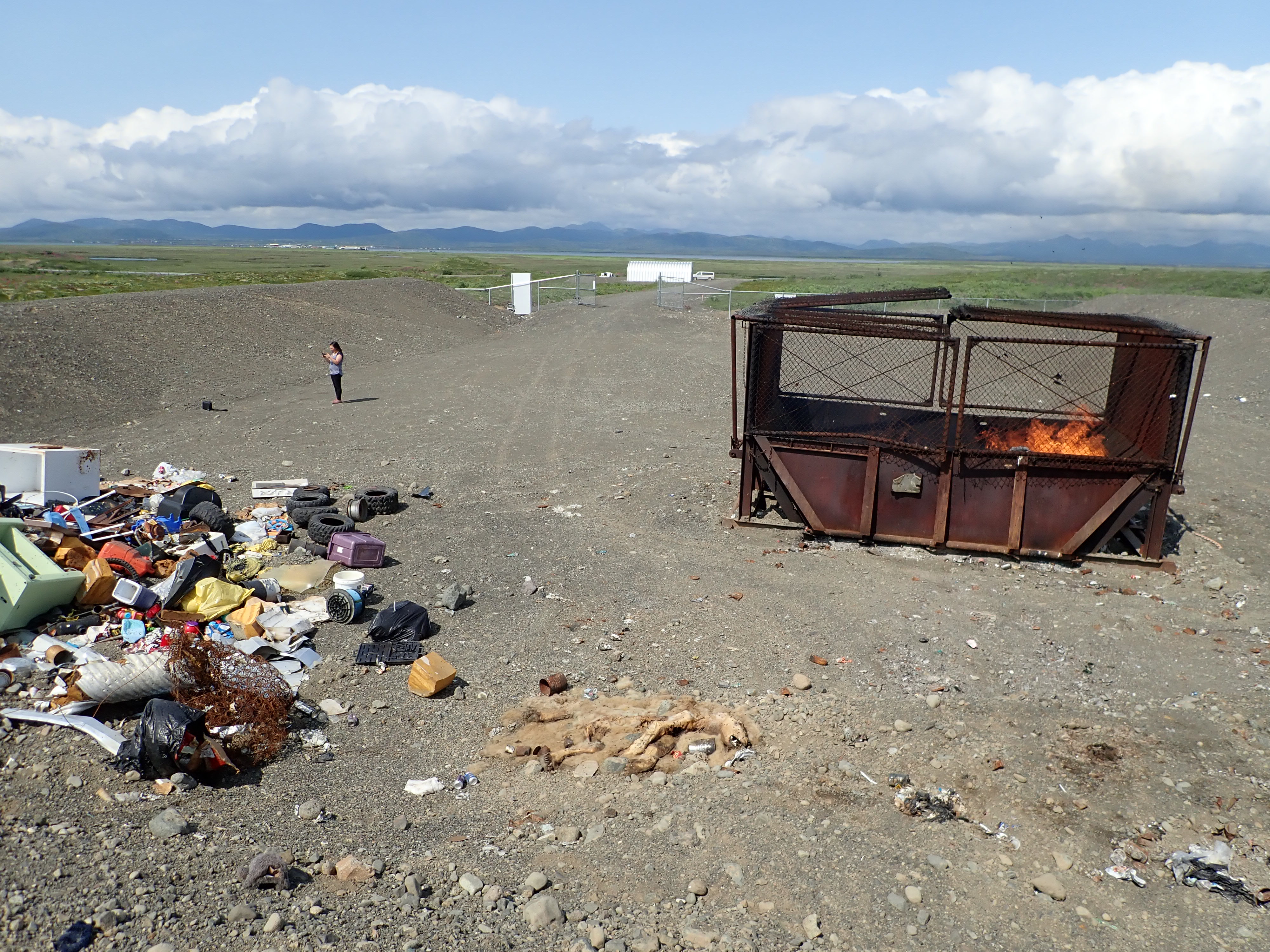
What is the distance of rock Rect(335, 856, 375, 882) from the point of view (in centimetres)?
439

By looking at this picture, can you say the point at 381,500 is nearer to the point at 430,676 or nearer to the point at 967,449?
the point at 430,676

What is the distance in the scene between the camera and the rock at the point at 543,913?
13.6ft

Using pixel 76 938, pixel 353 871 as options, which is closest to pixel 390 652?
pixel 353 871

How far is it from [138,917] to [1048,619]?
7135 mm

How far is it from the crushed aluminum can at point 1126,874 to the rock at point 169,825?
477 centimetres

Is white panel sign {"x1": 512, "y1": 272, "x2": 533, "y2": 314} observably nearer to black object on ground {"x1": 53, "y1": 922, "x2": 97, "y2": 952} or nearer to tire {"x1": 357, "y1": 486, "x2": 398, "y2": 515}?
tire {"x1": 357, "y1": 486, "x2": 398, "y2": 515}

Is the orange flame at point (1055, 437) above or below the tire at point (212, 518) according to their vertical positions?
above

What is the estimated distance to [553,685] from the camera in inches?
258

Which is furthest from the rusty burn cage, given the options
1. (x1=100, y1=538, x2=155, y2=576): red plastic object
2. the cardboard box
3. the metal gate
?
the metal gate

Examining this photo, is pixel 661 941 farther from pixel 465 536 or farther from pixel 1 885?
pixel 465 536

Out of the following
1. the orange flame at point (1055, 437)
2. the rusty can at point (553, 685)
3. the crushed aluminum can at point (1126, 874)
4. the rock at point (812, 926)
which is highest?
the orange flame at point (1055, 437)

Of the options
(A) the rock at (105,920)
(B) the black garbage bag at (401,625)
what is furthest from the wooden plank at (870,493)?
(A) the rock at (105,920)

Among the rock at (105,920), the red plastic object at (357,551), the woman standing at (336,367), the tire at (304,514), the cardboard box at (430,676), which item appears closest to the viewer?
the rock at (105,920)

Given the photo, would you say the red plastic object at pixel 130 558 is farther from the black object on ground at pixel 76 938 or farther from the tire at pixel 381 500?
the black object on ground at pixel 76 938
